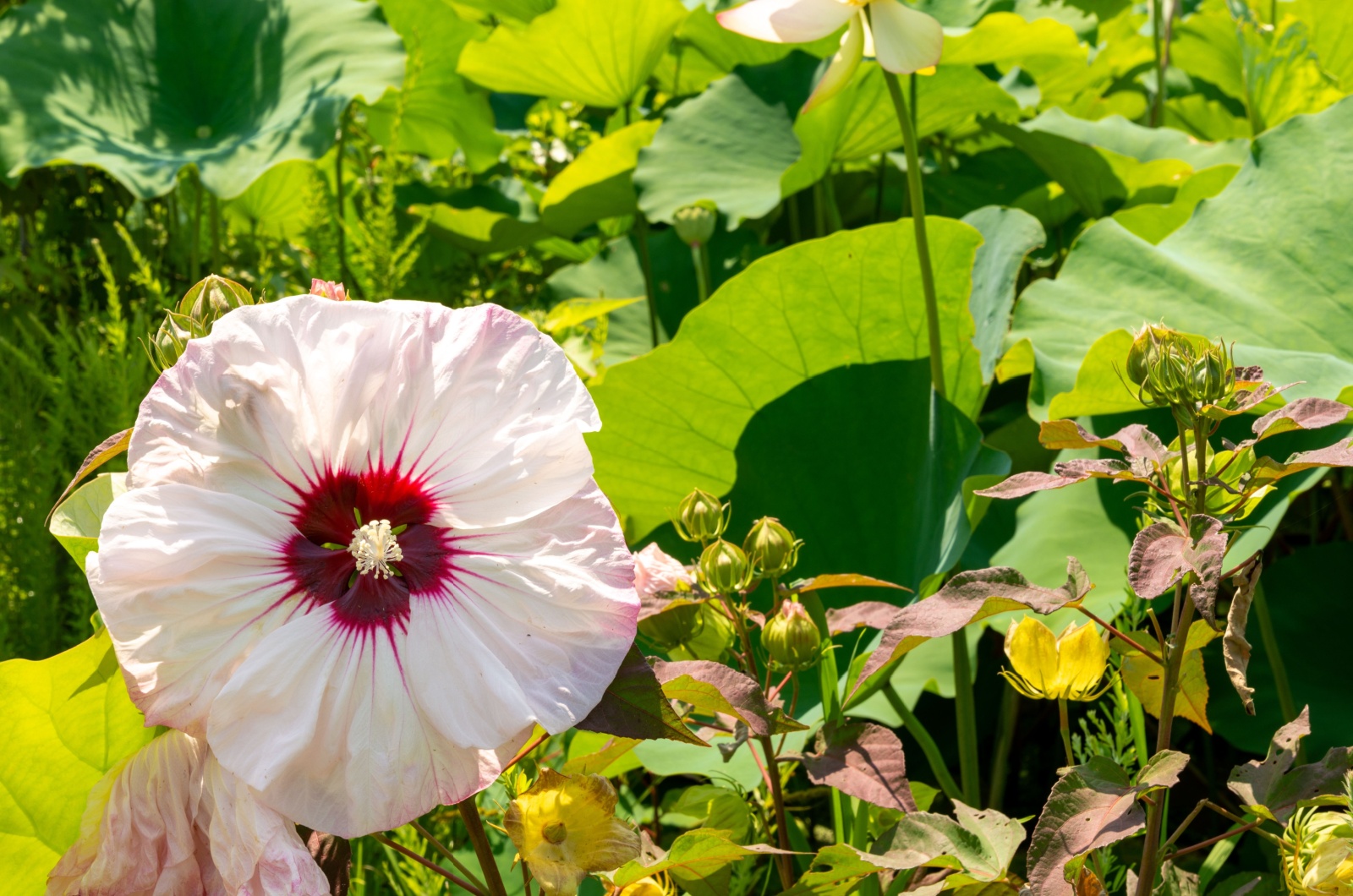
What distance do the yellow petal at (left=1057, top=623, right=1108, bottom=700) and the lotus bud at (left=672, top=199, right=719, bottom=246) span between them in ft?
2.78

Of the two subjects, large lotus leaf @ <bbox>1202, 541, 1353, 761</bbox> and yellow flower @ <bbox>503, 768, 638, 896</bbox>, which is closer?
yellow flower @ <bbox>503, 768, 638, 896</bbox>

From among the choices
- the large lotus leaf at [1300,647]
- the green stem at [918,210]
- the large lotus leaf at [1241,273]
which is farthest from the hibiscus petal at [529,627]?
the large lotus leaf at [1300,647]

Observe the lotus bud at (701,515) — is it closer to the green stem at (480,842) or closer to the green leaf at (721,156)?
the green stem at (480,842)

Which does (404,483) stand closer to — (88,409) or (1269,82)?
(88,409)

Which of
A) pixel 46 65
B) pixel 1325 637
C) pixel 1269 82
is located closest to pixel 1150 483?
pixel 1325 637

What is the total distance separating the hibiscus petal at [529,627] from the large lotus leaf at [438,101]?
1.40 m

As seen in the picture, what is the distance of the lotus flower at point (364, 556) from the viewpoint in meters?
0.35

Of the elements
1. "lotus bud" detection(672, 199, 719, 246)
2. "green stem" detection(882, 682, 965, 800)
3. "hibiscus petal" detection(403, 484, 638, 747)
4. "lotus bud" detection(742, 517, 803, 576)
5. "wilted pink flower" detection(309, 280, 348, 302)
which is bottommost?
→ "green stem" detection(882, 682, 965, 800)

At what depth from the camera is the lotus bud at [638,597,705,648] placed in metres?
0.54

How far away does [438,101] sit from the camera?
183cm

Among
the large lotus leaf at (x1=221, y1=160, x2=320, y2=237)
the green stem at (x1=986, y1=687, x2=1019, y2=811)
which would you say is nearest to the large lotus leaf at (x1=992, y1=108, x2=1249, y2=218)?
the green stem at (x1=986, y1=687, x2=1019, y2=811)

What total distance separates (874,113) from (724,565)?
932mm

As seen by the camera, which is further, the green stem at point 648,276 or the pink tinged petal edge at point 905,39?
the green stem at point 648,276

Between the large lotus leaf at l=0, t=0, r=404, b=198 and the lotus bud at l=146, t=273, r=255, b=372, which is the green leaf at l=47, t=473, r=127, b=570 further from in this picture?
the large lotus leaf at l=0, t=0, r=404, b=198
